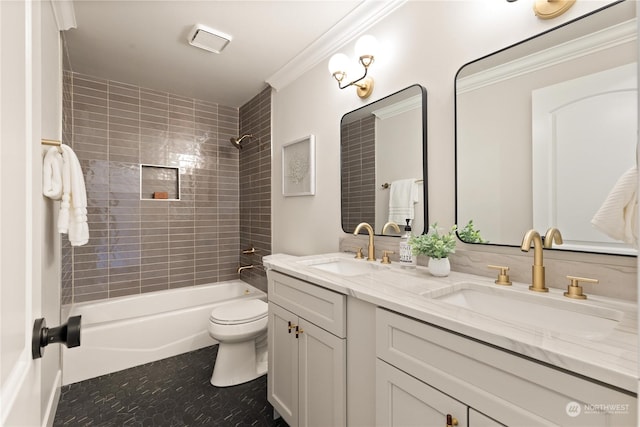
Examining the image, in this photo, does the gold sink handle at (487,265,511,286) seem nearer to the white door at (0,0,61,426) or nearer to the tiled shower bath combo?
the white door at (0,0,61,426)

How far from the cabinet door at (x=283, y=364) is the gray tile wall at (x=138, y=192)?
1751mm

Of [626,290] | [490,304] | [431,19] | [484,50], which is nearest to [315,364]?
[490,304]

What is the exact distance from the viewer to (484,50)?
4.27ft

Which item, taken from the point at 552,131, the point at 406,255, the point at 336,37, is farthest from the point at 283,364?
the point at 336,37

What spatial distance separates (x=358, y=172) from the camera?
6.28 feet

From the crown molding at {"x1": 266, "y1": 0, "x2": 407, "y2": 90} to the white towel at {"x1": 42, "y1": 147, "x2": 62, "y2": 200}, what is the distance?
1679 mm

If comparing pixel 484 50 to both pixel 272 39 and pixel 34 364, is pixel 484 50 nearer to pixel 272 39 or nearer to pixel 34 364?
pixel 272 39

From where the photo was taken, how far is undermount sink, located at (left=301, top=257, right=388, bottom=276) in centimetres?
164

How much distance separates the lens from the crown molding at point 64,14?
171 cm

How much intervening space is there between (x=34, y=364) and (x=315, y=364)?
1017mm

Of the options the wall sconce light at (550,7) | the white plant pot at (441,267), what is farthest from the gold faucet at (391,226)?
the wall sconce light at (550,7)

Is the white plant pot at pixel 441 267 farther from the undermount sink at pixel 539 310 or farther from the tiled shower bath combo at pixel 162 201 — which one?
the tiled shower bath combo at pixel 162 201

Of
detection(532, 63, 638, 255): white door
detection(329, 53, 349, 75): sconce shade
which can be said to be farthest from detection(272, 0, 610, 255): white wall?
detection(532, 63, 638, 255): white door

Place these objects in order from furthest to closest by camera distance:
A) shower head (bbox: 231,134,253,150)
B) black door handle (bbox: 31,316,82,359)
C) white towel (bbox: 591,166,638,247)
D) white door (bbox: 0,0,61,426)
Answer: shower head (bbox: 231,134,253,150), white towel (bbox: 591,166,638,247), black door handle (bbox: 31,316,82,359), white door (bbox: 0,0,61,426)
